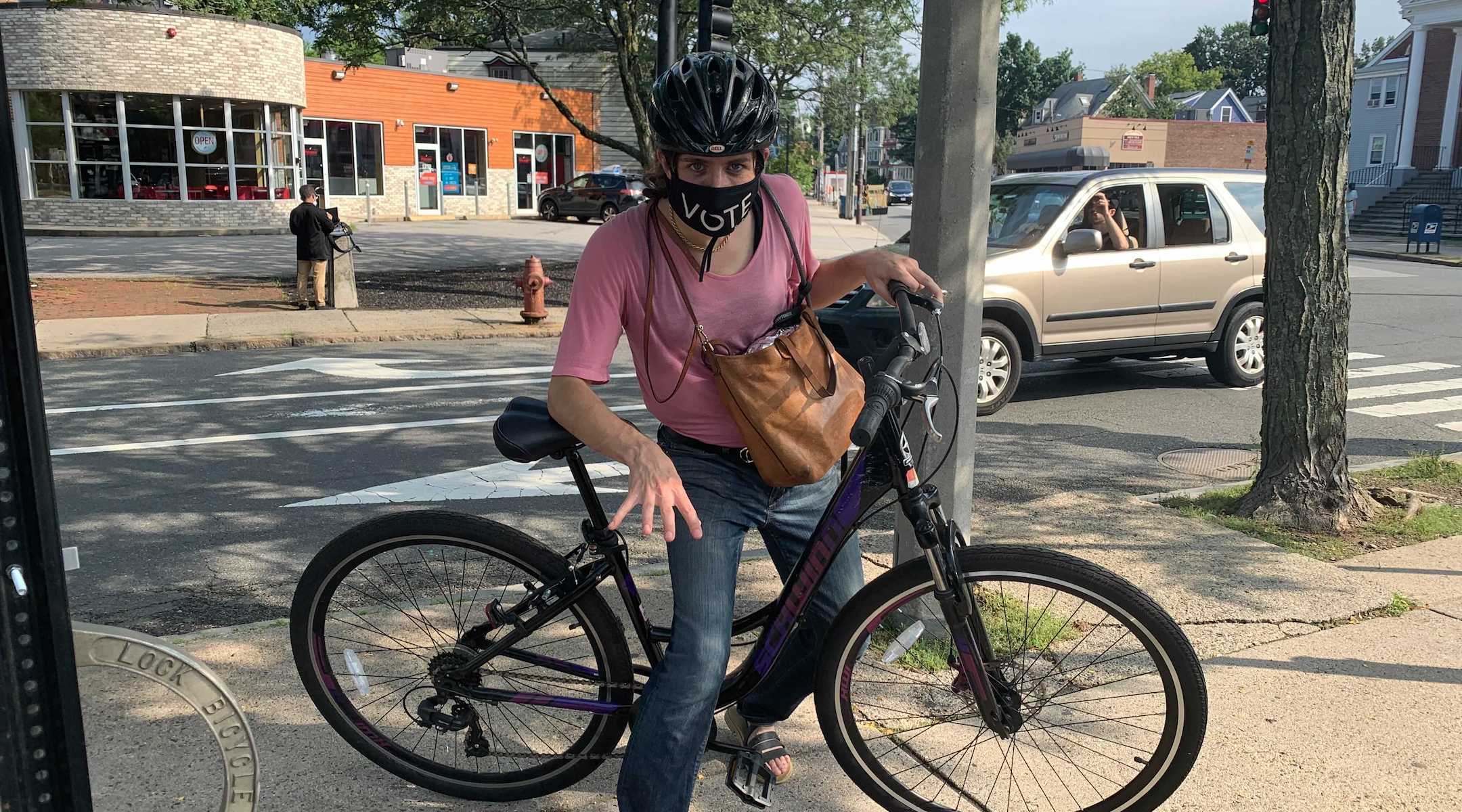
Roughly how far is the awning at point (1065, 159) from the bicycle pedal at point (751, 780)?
18.5 m

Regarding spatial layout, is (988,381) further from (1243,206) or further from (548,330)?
(548,330)

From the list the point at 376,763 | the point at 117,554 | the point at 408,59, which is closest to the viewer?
the point at 376,763

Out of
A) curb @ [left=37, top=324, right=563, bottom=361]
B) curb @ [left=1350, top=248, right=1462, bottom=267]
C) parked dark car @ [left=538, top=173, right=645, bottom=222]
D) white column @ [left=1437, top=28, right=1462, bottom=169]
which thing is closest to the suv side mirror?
curb @ [left=37, top=324, right=563, bottom=361]

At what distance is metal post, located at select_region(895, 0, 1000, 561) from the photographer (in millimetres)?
3693

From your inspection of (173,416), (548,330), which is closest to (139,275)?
(548,330)

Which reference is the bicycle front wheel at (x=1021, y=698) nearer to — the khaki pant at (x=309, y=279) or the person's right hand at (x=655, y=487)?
the person's right hand at (x=655, y=487)

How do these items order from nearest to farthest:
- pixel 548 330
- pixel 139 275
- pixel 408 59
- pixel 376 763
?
pixel 376 763 → pixel 548 330 → pixel 139 275 → pixel 408 59

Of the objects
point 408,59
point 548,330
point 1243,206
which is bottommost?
point 548,330

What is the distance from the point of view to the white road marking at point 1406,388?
9523 mm

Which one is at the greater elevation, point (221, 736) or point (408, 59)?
point (408, 59)

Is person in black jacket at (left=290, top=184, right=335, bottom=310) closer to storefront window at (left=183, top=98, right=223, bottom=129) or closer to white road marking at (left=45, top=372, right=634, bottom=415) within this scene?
white road marking at (left=45, top=372, right=634, bottom=415)

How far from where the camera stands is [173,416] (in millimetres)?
8227

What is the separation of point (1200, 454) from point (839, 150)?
98.7 metres

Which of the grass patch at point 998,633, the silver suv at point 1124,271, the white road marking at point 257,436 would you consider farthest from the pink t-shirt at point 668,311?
the silver suv at point 1124,271
